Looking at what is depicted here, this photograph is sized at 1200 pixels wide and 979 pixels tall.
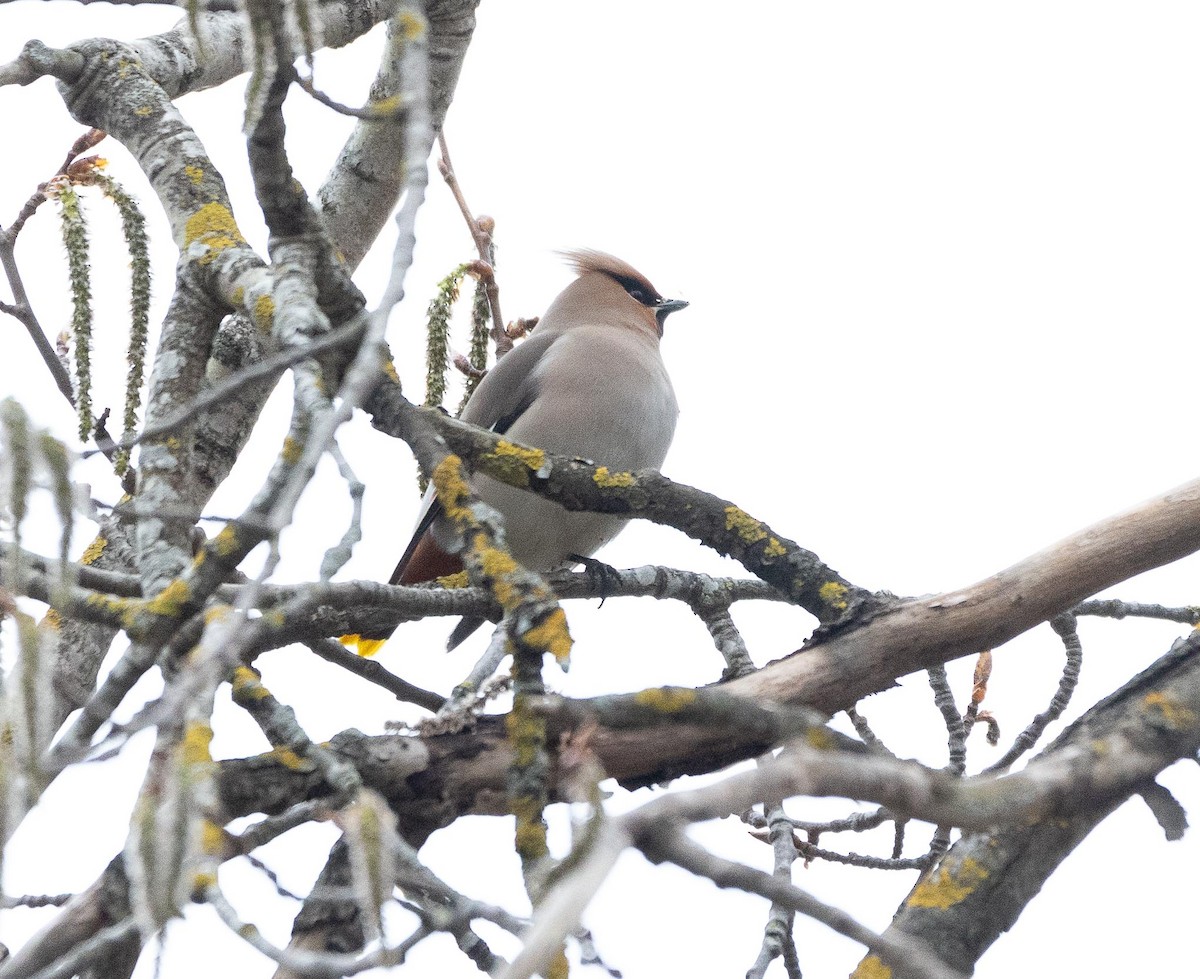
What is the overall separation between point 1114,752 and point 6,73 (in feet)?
7.98

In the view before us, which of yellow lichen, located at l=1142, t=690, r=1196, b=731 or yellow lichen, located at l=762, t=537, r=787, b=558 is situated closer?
yellow lichen, located at l=1142, t=690, r=1196, b=731

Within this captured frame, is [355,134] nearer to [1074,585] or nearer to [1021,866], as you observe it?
[1074,585]

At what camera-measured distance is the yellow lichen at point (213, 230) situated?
2791 millimetres

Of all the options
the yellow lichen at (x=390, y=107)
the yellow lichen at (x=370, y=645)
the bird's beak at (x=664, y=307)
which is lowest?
the yellow lichen at (x=390, y=107)

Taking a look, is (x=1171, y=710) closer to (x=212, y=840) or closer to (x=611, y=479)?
(x=611, y=479)

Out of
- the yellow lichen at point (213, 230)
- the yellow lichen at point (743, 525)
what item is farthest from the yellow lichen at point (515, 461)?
the yellow lichen at point (213, 230)

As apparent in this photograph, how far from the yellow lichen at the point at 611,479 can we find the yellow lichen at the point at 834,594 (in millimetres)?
370

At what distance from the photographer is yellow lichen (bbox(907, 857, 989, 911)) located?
2156mm

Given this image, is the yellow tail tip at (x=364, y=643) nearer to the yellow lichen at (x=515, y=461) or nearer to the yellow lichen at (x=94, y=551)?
the yellow lichen at (x=94, y=551)

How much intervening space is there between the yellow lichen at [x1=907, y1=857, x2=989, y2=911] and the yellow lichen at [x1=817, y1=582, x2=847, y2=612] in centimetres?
54

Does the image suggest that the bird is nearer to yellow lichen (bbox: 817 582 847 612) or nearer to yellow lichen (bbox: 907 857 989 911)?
yellow lichen (bbox: 817 582 847 612)

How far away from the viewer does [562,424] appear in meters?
4.53

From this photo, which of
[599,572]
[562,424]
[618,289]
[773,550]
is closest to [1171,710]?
[773,550]

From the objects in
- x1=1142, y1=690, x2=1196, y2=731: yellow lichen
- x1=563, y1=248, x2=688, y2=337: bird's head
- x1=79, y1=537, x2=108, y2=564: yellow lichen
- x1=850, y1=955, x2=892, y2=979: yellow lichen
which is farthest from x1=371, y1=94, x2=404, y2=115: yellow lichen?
x1=563, y1=248, x2=688, y2=337: bird's head
